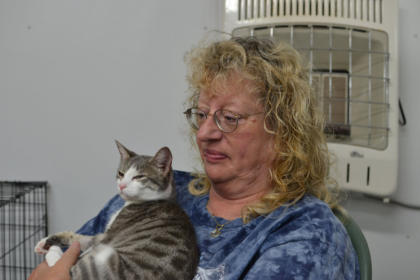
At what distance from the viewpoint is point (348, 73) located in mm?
1290

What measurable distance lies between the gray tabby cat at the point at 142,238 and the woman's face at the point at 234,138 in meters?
0.17

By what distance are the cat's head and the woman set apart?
0.43 feet

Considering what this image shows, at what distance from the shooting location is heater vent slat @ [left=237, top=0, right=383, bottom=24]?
1229 millimetres

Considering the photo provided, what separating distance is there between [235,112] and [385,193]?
28.4 inches

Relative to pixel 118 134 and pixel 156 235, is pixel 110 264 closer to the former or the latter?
pixel 156 235

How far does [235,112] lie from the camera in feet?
2.79

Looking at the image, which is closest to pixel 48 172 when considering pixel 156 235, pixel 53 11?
pixel 53 11

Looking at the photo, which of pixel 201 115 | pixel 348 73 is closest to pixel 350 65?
pixel 348 73

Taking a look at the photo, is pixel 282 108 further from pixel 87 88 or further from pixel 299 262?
pixel 87 88

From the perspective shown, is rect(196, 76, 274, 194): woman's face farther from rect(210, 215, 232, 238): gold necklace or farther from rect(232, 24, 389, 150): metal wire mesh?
rect(232, 24, 389, 150): metal wire mesh

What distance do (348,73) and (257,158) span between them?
0.62 metres

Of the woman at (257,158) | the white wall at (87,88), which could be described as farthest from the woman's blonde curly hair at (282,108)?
the white wall at (87,88)

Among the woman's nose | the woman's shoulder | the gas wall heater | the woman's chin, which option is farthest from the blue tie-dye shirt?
the gas wall heater

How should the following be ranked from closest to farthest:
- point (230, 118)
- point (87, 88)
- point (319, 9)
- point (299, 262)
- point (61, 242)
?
point (299, 262) < point (230, 118) < point (61, 242) < point (319, 9) < point (87, 88)
